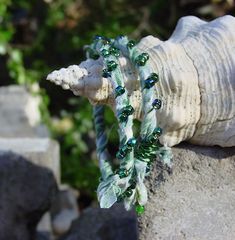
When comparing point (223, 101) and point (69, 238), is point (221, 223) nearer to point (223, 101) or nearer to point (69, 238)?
point (223, 101)

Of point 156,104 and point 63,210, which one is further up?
point 156,104

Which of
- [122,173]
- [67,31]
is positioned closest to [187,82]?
[122,173]

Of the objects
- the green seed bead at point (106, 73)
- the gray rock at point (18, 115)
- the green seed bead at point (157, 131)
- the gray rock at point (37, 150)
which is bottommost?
the gray rock at point (18, 115)

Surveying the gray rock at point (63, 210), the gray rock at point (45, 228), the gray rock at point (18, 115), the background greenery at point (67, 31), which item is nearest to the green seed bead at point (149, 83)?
the gray rock at point (45, 228)

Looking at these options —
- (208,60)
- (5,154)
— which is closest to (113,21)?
(5,154)

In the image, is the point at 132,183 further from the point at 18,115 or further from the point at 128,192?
the point at 18,115

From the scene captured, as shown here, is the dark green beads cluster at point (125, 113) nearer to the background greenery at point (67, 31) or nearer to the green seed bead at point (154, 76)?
Answer: the green seed bead at point (154, 76)

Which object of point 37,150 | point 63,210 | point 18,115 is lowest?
point 63,210

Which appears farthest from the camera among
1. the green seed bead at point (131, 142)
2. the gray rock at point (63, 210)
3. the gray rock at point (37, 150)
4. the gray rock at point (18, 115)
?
the gray rock at point (18, 115)
